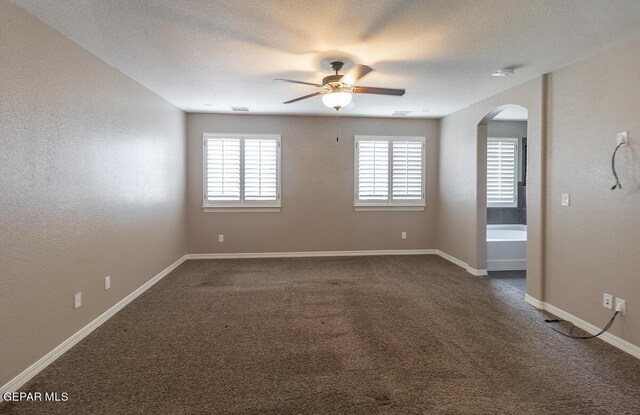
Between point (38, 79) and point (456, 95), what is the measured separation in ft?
15.0

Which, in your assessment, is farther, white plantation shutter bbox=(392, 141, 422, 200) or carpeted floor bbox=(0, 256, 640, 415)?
white plantation shutter bbox=(392, 141, 422, 200)

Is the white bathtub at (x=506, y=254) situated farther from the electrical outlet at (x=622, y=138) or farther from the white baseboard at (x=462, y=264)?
the electrical outlet at (x=622, y=138)

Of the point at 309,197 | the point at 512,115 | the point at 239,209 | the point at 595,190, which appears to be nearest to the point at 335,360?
the point at 595,190

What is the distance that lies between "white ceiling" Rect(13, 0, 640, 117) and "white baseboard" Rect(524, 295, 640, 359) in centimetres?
252

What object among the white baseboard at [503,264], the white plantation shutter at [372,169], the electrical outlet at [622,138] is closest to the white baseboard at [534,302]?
the white baseboard at [503,264]

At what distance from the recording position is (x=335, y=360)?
2.52 meters

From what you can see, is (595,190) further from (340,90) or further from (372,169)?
→ (372,169)

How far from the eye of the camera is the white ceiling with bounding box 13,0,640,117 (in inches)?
89.4

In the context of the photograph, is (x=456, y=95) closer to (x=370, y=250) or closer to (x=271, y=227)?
(x=370, y=250)

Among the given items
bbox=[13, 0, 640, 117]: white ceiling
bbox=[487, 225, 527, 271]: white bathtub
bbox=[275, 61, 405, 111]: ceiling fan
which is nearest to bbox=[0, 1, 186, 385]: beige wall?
bbox=[13, 0, 640, 117]: white ceiling

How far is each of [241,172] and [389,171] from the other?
2756 millimetres

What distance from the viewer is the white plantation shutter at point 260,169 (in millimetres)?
5855

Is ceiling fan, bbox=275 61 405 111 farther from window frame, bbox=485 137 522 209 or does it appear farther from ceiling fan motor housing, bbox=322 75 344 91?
window frame, bbox=485 137 522 209

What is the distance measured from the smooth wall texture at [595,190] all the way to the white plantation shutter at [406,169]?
8.94 ft
